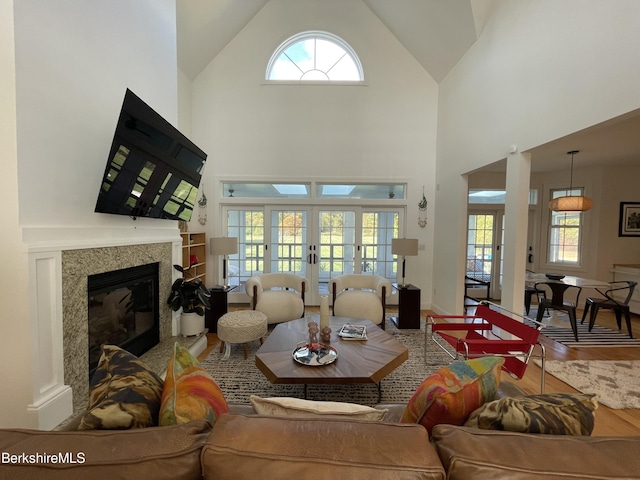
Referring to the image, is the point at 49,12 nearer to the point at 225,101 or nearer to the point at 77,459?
the point at 77,459

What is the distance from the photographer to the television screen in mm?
2156

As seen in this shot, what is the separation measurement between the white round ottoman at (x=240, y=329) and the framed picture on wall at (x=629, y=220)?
6.72m

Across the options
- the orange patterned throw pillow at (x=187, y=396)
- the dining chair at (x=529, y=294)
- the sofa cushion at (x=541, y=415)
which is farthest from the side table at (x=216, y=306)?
the dining chair at (x=529, y=294)

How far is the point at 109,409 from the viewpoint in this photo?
2.75 ft

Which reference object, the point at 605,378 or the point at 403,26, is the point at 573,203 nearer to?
the point at 605,378

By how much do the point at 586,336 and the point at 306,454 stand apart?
4.94m

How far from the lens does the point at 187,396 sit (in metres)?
0.92

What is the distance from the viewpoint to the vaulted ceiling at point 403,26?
12.1 ft

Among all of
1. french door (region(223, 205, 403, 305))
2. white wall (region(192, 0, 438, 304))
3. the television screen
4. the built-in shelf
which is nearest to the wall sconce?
white wall (region(192, 0, 438, 304))

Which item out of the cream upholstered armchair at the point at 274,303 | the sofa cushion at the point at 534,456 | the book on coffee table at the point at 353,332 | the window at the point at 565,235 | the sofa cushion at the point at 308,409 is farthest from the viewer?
the window at the point at 565,235

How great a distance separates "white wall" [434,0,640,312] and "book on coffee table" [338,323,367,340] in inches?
92.2

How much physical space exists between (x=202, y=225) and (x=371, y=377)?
4179mm

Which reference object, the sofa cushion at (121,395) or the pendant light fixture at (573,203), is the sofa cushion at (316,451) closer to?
the sofa cushion at (121,395)

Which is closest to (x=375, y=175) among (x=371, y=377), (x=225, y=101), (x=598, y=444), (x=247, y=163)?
(x=247, y=163)
